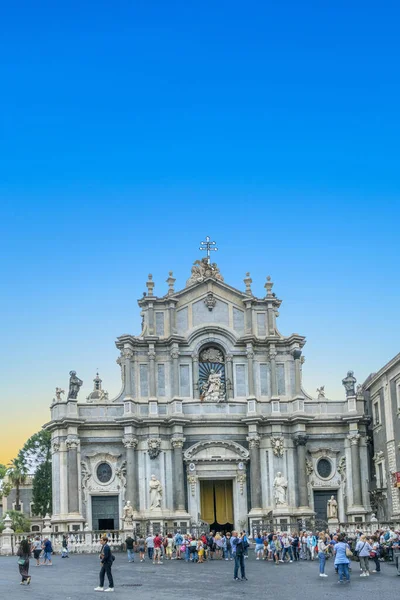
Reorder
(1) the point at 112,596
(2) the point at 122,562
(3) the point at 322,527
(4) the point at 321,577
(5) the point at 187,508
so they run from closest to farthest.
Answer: (1) the point at 112,596
(4) the point at 321,577
(2) the point at 122,562
(3) the point at 322,527
(5) the point at 187,508

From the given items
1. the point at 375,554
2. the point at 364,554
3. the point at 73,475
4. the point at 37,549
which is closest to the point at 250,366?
the point at 73,475

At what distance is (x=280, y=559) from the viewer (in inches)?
1738

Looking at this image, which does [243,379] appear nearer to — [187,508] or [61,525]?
[187,508]

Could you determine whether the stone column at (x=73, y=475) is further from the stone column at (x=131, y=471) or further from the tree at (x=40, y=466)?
the tree at (x=40, y=466)

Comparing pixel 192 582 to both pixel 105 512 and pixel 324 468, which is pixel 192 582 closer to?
pixel 105 512

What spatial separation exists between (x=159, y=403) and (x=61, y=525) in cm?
928

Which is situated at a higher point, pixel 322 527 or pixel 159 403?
pixel 159 403

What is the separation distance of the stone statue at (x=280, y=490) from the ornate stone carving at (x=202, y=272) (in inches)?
519

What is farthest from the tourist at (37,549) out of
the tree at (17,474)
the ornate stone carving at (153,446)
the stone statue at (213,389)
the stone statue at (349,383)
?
the tree at (17,474)

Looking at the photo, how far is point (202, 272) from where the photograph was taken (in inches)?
2452

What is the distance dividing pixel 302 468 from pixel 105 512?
481 inches

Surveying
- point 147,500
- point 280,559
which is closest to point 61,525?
point 147,500

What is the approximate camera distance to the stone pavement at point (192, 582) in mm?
27750

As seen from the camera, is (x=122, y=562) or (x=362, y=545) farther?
(x=122, y=562)
